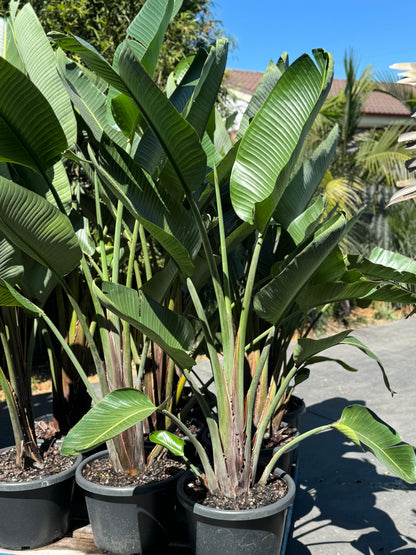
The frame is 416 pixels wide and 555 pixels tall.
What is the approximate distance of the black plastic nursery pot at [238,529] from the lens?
188cm

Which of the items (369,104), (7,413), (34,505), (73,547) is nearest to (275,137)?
(34,505)

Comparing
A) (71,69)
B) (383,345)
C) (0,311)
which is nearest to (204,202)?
(71,69)

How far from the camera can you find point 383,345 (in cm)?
711

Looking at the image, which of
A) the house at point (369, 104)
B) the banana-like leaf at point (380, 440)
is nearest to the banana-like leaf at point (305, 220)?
the banana-like leaf at point (380, 440)

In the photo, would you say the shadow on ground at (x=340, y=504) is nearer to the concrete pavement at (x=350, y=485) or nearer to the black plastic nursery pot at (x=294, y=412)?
the concrete pavement at (x=350, y=485)

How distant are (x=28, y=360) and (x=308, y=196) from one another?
1476 millimetres

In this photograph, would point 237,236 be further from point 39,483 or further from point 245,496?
point 39,483

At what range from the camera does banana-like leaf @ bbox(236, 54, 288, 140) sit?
91.3 inches

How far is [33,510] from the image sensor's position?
7.54ft

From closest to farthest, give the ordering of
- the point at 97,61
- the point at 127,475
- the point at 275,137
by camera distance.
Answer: the point at 97,61 < the point at 275,137 < the point at 127,475

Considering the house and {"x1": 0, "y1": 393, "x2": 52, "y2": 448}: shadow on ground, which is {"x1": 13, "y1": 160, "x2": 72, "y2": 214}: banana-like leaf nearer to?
{"x1": 0, "y1": 393, "x2": 52, "y2": 448}: shadow on ground

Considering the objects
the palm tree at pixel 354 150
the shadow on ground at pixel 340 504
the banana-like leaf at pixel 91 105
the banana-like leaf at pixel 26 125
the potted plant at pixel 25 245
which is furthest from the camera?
the palm tree at pixel 354 150

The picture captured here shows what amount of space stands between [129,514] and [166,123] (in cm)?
149

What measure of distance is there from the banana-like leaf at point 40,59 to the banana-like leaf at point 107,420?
3.89 feet
